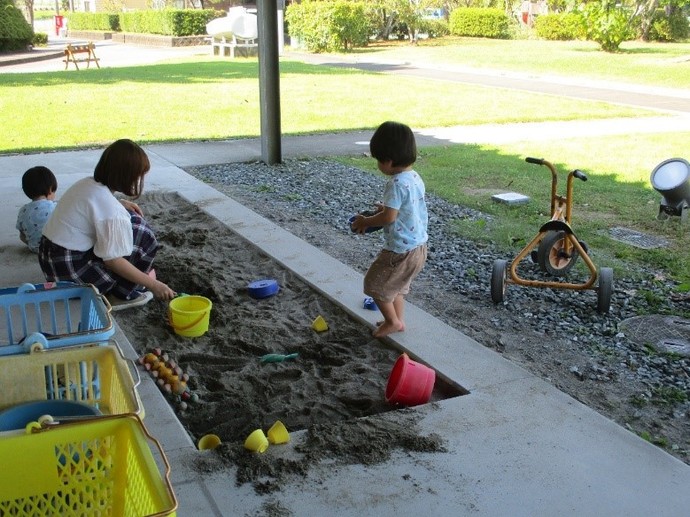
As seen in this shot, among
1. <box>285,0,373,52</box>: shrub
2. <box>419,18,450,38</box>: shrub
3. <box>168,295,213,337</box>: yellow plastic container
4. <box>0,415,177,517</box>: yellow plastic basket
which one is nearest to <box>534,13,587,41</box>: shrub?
<box>419,18,450,38</box>: shrub

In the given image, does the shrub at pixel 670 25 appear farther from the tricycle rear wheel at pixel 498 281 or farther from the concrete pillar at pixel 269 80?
the tricycle rear wheel at pixel 498 281

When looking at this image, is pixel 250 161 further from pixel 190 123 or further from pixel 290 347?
pixel 290 347

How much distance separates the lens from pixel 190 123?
13414mm

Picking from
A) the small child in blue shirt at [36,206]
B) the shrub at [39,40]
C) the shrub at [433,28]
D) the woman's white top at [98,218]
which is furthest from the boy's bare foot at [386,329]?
the shrub at [433,28]

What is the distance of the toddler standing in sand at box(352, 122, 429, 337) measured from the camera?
165 inches

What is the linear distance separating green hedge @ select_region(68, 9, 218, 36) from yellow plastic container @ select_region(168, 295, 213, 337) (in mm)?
36325

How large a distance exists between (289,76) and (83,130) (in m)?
10.0

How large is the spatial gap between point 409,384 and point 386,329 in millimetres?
823

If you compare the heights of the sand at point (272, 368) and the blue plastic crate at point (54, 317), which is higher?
the blue plastic crate at point (54, 317)

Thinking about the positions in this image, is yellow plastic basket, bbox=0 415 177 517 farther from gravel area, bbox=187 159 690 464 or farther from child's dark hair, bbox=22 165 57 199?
child's dark hair, bbox=22 165 57 199

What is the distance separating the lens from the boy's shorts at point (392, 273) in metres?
4.41

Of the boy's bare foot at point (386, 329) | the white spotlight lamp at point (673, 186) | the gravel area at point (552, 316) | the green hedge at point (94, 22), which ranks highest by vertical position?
the green hedge at point (94, 22)

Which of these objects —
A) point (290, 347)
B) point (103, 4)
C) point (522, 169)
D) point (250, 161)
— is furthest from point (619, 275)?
point (103, 4)

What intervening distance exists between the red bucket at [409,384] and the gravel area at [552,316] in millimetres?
732
